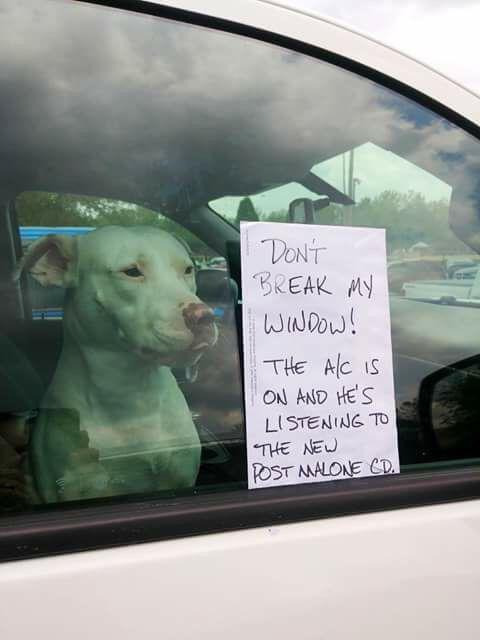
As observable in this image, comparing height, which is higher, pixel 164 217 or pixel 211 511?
pixel 164 217

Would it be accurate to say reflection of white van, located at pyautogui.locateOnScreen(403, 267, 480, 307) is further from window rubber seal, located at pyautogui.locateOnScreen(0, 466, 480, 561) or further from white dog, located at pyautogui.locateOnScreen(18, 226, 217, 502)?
white dog, located at pyautogui.locateOnScreen(18, 226, 217, 502)

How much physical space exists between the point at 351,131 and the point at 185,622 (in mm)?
1017

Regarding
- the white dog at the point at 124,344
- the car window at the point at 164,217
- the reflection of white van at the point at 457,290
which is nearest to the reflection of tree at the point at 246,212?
the car window at the point at 164,217

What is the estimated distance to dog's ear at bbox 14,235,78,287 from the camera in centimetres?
131

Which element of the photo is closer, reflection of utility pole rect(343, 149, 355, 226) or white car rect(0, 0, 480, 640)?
white car rect(0, 0, 480, 640)

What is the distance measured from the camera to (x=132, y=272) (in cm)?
134

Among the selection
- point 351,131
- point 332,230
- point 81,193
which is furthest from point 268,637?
point 351,131

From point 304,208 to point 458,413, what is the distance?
1.91 feet

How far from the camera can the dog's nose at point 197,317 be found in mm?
1325

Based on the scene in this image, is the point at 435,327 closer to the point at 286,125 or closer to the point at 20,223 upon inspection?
the point at 286,125

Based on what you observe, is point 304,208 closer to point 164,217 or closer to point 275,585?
point 164,217

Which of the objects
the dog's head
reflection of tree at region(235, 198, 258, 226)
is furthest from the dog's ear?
reflection of tree at region(235, 198, 258, 226)

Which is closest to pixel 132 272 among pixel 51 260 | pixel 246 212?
pixel 51 260

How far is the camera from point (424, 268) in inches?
57.8
